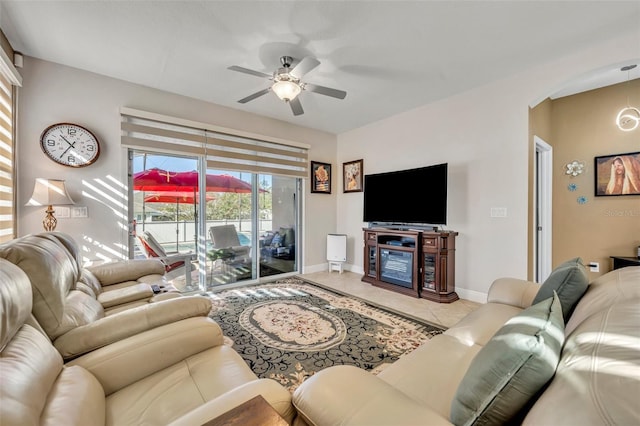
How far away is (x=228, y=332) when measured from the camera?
8.09 ft

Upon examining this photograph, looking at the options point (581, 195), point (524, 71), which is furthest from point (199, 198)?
point (581, 195)

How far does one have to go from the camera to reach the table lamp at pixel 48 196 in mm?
2434

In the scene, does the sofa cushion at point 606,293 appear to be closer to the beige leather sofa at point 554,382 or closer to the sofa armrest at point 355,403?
the beige leather sofa at point 554,382

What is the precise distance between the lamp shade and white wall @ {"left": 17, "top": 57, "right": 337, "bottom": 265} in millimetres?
341

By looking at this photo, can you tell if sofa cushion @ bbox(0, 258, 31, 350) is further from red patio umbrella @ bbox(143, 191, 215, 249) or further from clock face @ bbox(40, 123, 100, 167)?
red patio umbrella @ bbox(143, 191, 215, 249)

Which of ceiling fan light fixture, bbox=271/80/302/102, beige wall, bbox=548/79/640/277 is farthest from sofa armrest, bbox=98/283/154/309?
beige wall, bbox=548/79/640/277

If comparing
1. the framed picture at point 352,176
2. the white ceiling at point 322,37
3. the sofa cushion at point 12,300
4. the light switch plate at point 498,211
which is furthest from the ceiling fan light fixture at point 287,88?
the light switch plate at point 498,211

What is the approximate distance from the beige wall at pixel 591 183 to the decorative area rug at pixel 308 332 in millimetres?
2830

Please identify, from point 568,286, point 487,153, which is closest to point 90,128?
point 568,286

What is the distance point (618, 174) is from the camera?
334 centimetres

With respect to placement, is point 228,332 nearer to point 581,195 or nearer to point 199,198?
point 199,198

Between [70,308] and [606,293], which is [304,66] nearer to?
[70,308]

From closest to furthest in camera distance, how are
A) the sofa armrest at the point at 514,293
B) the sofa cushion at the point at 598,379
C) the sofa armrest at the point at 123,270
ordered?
1. the sofa cushion at the point at 598,379
2. the sofa armrest at the point at 514,293
3. the sofa armrest at the point at 123,270

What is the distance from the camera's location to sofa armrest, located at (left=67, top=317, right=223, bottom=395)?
107 cm
